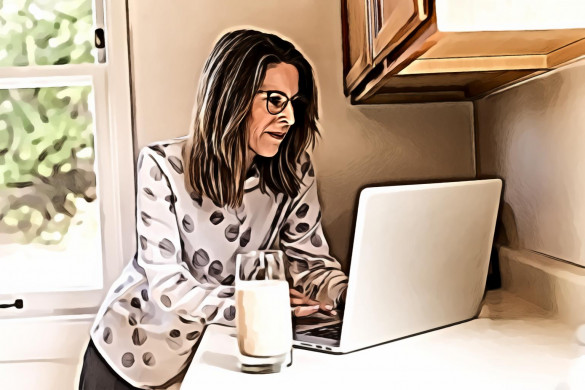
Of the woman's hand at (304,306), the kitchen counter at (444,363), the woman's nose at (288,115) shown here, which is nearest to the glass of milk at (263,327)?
the kitchen counter at (444,363)

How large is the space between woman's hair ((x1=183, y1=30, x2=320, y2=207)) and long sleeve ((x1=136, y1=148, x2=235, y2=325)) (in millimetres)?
83

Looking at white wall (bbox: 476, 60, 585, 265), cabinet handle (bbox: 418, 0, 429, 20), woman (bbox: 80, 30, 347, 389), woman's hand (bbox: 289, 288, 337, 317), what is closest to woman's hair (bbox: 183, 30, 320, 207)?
woman (bbox: 80, 30, 347, 389)

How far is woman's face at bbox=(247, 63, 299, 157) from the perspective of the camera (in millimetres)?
1414

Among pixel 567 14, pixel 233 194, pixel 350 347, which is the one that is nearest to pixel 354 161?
pixel 233 194

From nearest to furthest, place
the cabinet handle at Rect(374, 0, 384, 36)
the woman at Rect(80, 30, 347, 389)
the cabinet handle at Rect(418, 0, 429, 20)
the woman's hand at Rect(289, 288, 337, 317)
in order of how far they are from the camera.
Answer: the cabinet handle at Rect(418, 0, 429, 20), the cabinet handle at Rect(374, 0, 384, 36), the woman's hand at Rect(289, 288, 337, 317), the woman at Rect(80, 30, 347, 389)

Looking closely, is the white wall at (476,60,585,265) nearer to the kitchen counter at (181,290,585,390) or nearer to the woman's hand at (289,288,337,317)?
the kitchen counter at (181,290,585,390)

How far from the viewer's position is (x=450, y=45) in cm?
94

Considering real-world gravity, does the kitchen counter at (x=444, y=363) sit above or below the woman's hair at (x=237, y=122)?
below

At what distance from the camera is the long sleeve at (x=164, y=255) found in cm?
136

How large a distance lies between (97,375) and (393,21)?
1.09 metres

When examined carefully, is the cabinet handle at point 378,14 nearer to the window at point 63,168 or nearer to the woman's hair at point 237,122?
the woman's hair at point 237,122

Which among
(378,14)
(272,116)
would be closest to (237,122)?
(272,116)

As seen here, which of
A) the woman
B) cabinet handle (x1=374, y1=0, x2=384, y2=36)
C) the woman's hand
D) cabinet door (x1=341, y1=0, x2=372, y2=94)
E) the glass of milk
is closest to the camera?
the glass of milk

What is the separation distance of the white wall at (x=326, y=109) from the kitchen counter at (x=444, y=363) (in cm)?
45
